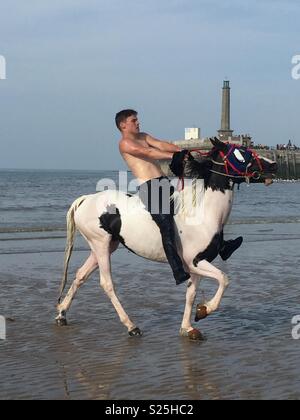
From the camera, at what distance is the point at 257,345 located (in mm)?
7672

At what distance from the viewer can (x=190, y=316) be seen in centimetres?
804

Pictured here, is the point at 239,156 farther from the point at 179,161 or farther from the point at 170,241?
the point at 170,241

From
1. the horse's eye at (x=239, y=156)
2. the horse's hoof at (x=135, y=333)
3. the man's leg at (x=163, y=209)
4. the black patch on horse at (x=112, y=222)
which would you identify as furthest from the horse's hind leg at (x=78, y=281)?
the horse's eye at (x=239, y=156)

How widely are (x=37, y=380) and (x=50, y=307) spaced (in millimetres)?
3614

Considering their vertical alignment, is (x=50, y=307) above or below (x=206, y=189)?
below

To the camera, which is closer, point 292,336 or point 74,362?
point 74,362

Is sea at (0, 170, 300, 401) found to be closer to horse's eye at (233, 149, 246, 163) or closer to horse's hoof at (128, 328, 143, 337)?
horse's hoof at (128, 328, 143, 337)

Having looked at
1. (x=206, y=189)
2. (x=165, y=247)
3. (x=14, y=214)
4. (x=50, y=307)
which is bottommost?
(x=14, y=214)

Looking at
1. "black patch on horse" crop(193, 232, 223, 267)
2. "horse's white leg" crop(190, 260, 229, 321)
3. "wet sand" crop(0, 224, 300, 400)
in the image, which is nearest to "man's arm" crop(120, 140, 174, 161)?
"black patch on horse" crop(193, 232, 223, 267)

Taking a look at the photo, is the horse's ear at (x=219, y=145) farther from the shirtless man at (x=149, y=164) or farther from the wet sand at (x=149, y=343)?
the wet sand at (x=149, y=343)

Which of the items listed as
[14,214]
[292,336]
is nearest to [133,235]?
[292,336]

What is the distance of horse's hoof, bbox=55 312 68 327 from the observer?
8.72 metres

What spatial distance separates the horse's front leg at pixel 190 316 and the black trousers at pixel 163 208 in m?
0.52
